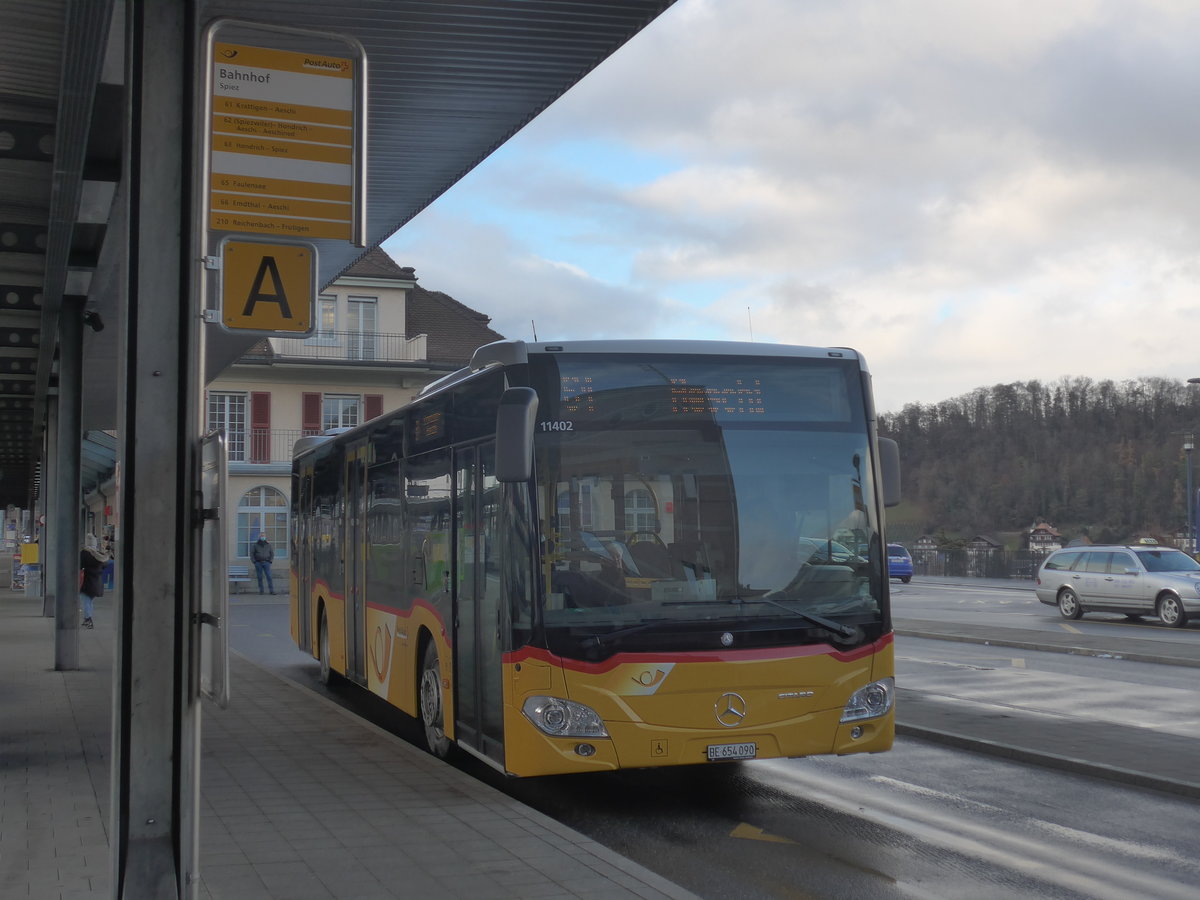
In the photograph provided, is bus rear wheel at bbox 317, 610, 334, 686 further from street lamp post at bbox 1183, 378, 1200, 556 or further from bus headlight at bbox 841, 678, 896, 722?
street lamp post at bbox 1183, 378, 1200, 556

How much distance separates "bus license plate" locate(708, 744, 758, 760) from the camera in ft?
25.7

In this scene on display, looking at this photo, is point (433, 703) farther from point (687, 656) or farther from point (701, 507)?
point (701, 507)

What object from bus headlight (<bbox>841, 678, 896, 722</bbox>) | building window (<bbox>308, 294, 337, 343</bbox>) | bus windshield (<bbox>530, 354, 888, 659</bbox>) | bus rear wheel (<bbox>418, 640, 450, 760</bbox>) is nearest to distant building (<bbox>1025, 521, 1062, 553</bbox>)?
building window (<bbox>308, 294, 337, 343</bbox>)

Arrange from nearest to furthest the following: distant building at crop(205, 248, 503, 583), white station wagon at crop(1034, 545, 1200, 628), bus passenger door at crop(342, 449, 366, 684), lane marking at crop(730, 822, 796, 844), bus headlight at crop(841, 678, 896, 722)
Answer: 1. lane marking at crop(730, 822, 796, 844)
2. bus headlight at crop(841, 678, 896, 722)
3. bus passenger door at crop(342, 449, 366, 684)
4. white station wagon at crop(1034, 545, 1200, 628)
5. distant building at crop(205, 248, 503, 583)

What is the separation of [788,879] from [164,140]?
4490mm

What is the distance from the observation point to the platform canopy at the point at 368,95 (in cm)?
747

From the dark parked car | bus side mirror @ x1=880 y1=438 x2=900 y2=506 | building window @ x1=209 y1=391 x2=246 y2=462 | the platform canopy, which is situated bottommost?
the dark parked car

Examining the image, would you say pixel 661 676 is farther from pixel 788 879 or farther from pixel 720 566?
pixel 788 879

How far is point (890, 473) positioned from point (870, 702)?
1554 mm

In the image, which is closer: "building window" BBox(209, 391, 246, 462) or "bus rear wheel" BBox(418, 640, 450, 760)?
"bus rear wheel" BBox(418, 640, 450, 760)

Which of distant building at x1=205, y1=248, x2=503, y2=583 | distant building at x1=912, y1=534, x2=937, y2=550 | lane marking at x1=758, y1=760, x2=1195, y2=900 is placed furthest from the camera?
distant building at x1=912, y1=534, x2=937, y2=550

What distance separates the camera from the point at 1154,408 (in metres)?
67.1

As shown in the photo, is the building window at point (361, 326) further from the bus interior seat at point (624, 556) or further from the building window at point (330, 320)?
the bus interior seat at point (624, 556)

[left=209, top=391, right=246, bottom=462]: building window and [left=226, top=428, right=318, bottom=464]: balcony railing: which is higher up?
[left=209, top=391, right=246, bottom=462]: building window
